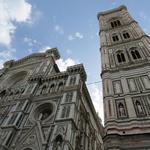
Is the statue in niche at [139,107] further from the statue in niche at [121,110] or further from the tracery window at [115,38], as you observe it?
the tracery window at [115,38]

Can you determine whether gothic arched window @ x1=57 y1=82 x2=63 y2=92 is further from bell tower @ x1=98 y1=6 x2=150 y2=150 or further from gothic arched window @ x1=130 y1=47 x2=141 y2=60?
gothic arched window @ x1=130 y1=47 x2=141 y2=60

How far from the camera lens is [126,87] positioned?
11.9 meters

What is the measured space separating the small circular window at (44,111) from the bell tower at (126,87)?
19.1 ft

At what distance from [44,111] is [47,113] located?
482 mm

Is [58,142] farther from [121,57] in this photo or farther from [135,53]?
[135,53]

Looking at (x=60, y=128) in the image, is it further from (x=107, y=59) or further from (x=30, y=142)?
(x=107, y=59)

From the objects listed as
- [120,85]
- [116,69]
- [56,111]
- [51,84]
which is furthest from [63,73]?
→ [120,85]

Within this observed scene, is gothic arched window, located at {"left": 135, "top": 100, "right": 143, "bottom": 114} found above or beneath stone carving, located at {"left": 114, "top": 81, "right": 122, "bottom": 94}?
beneath

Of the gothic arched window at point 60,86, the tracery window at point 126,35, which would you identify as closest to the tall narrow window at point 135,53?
the tracery window at point 126,35

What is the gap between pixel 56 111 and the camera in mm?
14844

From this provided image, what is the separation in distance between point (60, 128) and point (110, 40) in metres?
11.3

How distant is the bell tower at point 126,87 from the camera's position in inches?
339

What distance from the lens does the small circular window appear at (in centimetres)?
1559

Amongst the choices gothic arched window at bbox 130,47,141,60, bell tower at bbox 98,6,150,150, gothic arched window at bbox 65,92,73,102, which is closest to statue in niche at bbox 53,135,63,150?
bell tower at bbox 98,6,150,150
